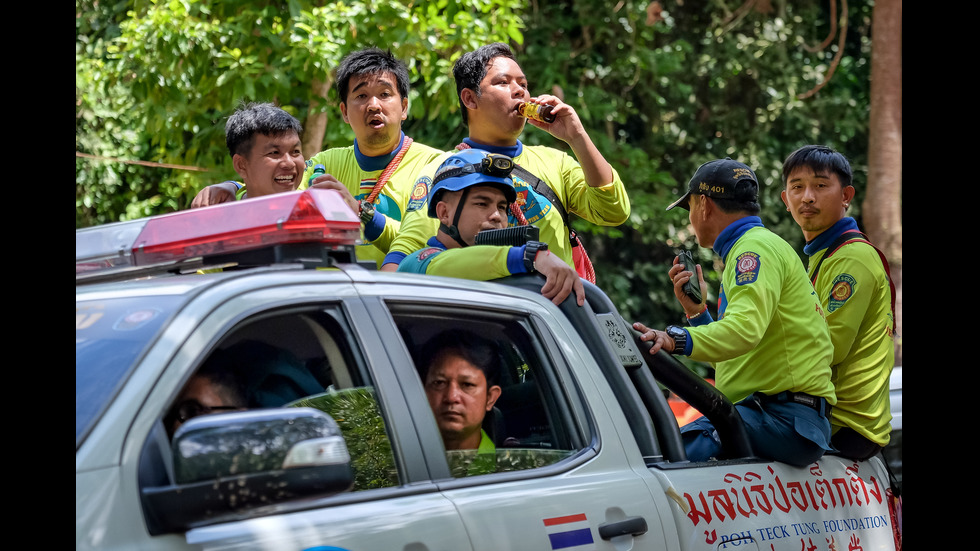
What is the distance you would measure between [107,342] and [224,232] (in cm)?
45

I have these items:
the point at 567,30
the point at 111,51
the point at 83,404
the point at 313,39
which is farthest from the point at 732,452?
the point at 567,30

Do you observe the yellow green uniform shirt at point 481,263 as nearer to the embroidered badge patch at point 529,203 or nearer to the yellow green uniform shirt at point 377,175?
the embroidered badge patch at point 529,203

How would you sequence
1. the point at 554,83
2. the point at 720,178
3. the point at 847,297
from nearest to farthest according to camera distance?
the point at 720,178, the point at 847,297, the point at 554,83

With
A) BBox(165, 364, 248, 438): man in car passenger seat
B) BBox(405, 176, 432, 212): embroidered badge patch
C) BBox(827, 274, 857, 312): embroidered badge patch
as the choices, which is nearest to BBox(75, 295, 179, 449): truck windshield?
BBox(165, 364, 248, 438): man in car passenger seat

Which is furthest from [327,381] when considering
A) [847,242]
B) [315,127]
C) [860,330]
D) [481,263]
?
[315,127]

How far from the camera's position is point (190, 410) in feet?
7.33

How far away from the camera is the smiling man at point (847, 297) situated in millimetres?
3998

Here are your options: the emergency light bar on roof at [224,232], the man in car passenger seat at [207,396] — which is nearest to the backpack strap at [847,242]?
the emergency light bar on roof at [224,232]

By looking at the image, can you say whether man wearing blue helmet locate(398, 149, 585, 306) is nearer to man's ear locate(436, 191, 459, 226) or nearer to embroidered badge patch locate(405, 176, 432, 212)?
man's ear locate(436, 191, 459, 226)

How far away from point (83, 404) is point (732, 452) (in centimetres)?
217

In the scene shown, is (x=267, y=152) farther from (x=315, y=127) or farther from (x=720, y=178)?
(x=315, y=127)

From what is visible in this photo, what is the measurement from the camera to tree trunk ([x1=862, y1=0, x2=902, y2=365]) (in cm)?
1082

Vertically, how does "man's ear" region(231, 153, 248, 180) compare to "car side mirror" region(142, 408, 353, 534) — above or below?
above

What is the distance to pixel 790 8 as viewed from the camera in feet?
45.8
